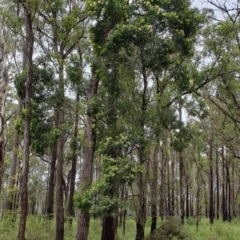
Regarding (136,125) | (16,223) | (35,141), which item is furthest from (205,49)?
(16,223)

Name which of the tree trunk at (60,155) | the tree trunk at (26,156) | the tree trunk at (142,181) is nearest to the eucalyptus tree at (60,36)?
the tree trunk at (60,155)

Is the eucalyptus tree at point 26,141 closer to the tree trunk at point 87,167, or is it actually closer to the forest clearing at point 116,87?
the forest clearing at point 116,87

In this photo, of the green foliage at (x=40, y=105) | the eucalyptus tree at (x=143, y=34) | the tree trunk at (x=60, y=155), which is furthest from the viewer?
the tree trunk at (x=60, y=155)

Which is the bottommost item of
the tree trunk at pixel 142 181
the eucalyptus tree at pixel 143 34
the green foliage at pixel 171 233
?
the green foliage at pixel 171 233

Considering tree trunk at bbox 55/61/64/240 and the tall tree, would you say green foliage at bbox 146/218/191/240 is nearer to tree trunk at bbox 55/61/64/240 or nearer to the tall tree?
tree trunk at bbox 55/61/64/240

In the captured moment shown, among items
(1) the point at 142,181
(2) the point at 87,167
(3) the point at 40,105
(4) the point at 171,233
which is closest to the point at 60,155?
(2) the point at 87,167

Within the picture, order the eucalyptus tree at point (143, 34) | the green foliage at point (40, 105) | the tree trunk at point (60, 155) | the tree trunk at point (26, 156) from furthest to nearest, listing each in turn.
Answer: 1. the tree trunk at point (60, 155)
2. the green foliage at point (40, 105)
3. the eucalyptus tree at point (143, 34)
4. the tree trunk at point (26, 156)

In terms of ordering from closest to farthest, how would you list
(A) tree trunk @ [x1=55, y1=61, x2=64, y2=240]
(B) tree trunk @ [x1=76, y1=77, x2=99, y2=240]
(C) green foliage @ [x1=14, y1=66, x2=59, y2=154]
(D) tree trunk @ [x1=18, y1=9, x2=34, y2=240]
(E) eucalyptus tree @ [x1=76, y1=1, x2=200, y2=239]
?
(D) tree trunk @ [x1=18, y1=9, x2=34, y2=240]
(E) eucalyptus tree @ [x1=76, y1=1, x2=200, y2=239]
(B) tree trunk @ [x1=76, y1=77, x2=99, y2=240]
(C) green foliage @ [x1=14, y1=66, x2=59, y2=154]
(A) tree trunk @ [x1=55, y1=61, x2=64, y2=240]

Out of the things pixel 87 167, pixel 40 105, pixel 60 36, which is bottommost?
pixel 87 167

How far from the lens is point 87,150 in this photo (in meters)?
12.8

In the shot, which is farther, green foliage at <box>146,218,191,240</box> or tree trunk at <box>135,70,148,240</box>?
green foliage at <box>146,218,191,240</box>

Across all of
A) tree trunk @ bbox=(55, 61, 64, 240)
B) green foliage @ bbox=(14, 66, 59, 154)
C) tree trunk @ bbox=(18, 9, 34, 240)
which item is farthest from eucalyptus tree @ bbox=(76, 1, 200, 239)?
green foliage @ bbox=(14, 66, 59, 154)

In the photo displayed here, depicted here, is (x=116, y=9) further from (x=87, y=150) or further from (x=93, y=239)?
(x=93, y=239)

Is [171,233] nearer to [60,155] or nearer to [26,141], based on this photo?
[60,155]
